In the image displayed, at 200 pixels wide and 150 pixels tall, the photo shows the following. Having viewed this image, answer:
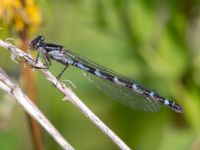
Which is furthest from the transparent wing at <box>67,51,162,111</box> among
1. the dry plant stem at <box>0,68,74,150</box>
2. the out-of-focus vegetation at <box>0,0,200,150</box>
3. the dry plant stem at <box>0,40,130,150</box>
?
the dry plant stem at <box>0,68,74,150</box>

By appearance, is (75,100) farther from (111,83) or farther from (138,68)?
(138,68)

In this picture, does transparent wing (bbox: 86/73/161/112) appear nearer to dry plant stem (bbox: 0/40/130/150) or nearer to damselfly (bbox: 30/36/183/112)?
damselfly (bbox: 30/36/183/112)

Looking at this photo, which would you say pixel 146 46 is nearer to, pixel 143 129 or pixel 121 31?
pixel 121 31

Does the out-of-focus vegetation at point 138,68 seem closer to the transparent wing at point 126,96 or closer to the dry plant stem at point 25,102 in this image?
the transparent wing at point 126,96

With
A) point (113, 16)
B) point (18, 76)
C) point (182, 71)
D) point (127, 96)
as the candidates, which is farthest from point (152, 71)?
point (18, 76)

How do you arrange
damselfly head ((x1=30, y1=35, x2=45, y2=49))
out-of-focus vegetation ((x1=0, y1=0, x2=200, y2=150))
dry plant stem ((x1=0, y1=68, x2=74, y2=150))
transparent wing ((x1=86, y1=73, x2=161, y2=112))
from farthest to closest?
out-of-focus vegetation ((x1=0, y1=0, x2=200, y2=150)) < transparent wing ((x1=86, y1=73, x2=161, y2=112)) < damselfly head ((x1=30, y1=35, x2=45, y2=49)) < dry plant stem ((x1=0, y1=68, x2=74, y2=150))

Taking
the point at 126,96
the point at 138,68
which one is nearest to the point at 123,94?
the point at 126,96

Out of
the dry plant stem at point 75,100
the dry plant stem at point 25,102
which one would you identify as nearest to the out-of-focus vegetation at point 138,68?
the dry plant stem at point 75,100

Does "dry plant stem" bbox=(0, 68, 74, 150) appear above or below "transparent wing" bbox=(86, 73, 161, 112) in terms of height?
above
